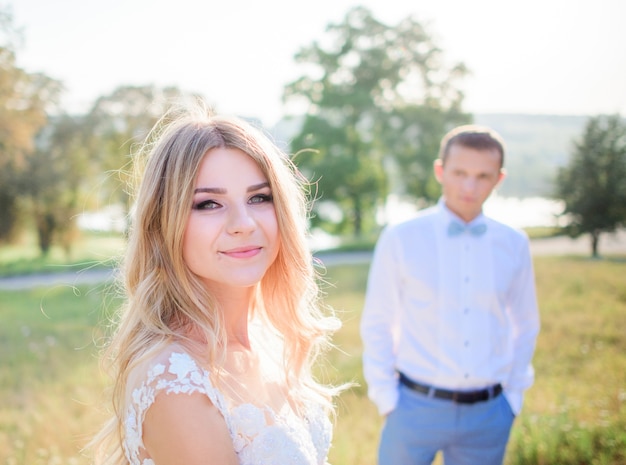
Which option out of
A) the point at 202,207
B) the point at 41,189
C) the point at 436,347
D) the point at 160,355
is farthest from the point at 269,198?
the point at 41,189

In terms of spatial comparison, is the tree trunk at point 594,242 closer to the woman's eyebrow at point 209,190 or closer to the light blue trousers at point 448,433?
the light blue trousers at point 448,433

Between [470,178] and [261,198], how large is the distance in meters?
1.89

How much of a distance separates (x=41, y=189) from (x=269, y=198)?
2080 cm

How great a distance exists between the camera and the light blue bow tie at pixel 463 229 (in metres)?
3.32

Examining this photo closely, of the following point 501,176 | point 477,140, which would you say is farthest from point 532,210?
point 477,140

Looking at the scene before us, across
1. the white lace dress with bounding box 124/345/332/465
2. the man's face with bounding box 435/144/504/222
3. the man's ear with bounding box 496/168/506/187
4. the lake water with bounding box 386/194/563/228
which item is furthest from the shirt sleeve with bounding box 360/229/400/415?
the lake water with bounding box 386/194/563/228

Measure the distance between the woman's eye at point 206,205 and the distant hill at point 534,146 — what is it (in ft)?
24.2

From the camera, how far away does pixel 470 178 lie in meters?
3.33

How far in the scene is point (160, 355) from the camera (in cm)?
150

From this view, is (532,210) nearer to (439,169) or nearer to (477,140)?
(439,169)

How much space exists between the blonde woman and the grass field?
0.46 metres

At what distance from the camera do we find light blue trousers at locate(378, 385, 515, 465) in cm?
308

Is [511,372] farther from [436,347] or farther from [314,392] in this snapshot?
[314,392]

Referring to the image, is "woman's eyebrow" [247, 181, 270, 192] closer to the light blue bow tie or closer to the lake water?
the light blue bow tie
